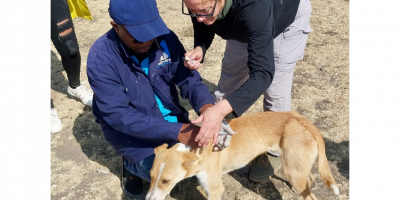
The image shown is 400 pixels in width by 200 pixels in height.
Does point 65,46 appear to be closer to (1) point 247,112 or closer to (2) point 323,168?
(1) point 247,112

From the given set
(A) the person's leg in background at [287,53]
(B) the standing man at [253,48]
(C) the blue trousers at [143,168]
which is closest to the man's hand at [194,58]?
(B) the standing man at [253,48]

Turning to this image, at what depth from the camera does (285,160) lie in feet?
10.8

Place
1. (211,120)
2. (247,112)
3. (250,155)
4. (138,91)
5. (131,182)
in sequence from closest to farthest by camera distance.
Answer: (211,120) → (138,91) → (250,155) → (131,182) → (247,112)

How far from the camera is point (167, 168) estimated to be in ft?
9.50

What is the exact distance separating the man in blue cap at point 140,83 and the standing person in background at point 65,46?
1687mm

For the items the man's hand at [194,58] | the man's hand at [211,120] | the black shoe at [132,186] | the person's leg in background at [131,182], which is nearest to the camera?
the man's hand at [211,120]

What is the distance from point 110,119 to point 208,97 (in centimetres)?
96

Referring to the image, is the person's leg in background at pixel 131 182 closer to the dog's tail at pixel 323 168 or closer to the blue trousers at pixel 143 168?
the blue trousers at pixel 143 168

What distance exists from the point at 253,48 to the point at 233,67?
1177 millimetres

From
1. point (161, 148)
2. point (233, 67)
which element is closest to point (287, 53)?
point (233, 67)

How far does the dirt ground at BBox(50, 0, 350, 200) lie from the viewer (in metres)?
3.81

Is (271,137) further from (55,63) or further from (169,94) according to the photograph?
(55,63)

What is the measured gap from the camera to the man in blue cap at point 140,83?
8.93 ft

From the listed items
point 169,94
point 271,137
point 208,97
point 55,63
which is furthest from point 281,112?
point 55,63
